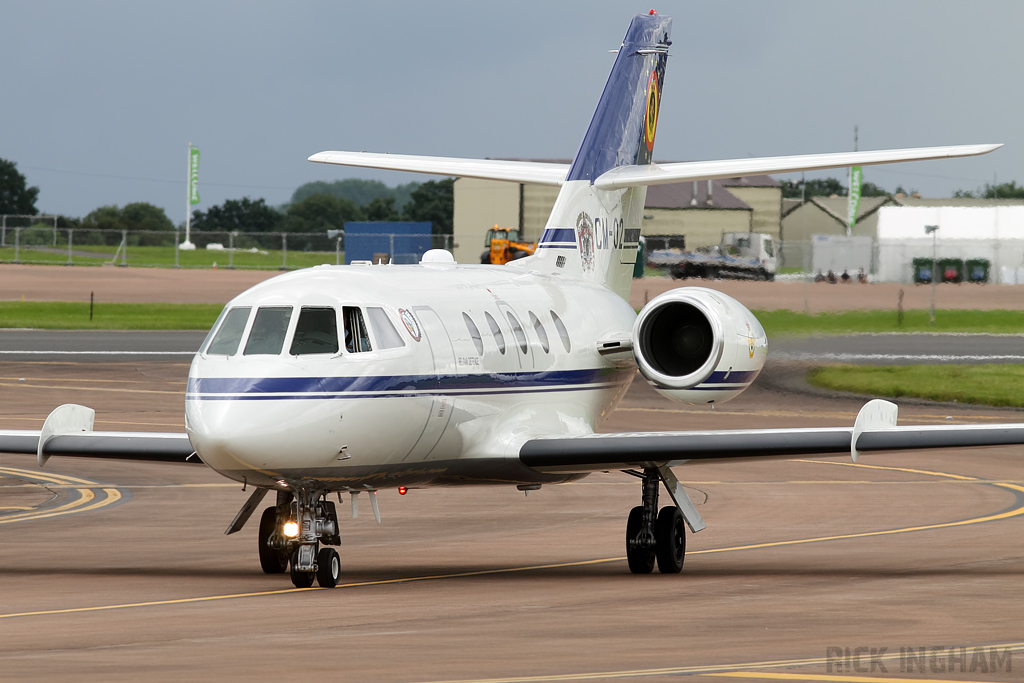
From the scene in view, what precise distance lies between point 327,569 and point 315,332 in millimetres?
2244

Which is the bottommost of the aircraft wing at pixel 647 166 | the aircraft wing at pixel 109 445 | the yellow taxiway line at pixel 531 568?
the yellow taxiway line at pixel 531 568

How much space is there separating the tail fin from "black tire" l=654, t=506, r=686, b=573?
460 cm

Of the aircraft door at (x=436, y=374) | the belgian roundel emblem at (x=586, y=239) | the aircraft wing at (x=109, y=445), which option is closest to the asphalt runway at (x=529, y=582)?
the aircraft wing at (x=109, y=445)

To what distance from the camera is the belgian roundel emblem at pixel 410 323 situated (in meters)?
14.7

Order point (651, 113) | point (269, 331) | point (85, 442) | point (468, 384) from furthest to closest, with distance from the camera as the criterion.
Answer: point (651, 113), point (85, 442), point (468, 384), point (269, 331)

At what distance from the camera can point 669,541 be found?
54.2 ft

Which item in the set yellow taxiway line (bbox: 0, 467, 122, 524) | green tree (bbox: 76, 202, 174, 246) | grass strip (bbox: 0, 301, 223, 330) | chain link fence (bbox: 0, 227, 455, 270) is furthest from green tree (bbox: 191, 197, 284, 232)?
yellow taxiway line (bbox: 0, 467, 122, 524)

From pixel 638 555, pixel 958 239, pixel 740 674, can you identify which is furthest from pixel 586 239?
pixel 958 239

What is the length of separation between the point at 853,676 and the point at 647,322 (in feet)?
25.8

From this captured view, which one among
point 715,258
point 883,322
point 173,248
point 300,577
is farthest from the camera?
point 173,248

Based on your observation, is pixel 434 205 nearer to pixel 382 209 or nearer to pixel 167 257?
pixel 382 209

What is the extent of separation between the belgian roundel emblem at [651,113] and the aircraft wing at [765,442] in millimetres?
7383

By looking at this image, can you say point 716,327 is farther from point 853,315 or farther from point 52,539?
point 853,315

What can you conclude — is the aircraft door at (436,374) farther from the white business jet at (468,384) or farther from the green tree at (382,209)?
the green tree at (382,209)
